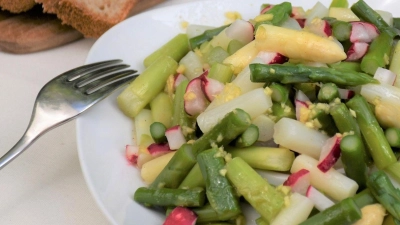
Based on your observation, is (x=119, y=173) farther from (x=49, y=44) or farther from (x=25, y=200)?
(x=49, y=44)

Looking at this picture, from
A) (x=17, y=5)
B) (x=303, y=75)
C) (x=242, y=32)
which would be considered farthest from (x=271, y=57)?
(x=17, y=5)

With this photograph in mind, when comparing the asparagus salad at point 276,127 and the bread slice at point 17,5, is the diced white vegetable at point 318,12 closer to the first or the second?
the asparagus salad at point 276,127

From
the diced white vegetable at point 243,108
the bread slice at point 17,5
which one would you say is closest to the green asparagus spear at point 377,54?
the diced white vegetable at point 243,108

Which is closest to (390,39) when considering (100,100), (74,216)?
(100,100)

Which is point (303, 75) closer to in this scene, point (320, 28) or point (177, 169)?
point (320, 28)

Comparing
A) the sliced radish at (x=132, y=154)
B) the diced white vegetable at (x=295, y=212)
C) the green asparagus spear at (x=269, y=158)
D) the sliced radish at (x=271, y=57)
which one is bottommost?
the sliced radish at (x=132, y=154)

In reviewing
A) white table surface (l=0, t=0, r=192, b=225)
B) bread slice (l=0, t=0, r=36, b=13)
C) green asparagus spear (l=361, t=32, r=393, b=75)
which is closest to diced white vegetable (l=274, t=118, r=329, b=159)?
green asparagus spear (l=361, t=32, r=393, b=75)
